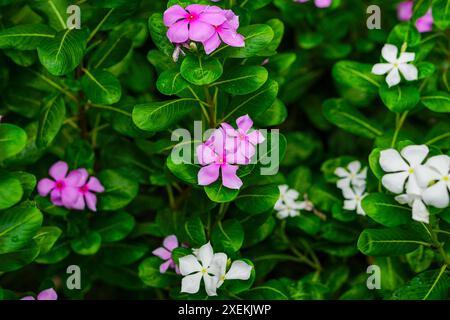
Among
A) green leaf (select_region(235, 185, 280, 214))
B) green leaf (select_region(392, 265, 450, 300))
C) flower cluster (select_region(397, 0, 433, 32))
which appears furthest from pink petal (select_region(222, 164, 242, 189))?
flower cluster (select_region(397, 0, 433, 32))

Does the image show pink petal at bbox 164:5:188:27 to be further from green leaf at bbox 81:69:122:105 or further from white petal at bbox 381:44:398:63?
white petal at bbox 381:44:398:63

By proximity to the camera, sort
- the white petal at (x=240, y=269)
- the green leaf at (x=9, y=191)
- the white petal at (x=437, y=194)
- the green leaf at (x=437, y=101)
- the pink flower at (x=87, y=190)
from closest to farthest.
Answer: the white petal at (x=437, y=194) < the green leaf at (x=9, y=191) < the white petal at (x=240, y=269) < the green leaf at (x=437, y=101) < the pink flower at (x=87, y=190)

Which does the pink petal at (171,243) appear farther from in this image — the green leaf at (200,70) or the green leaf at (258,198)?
the green leaf at (200,70)

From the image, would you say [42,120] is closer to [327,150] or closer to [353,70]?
[353,70]

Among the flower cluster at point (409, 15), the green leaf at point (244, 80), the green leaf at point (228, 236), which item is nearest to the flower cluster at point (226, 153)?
the green leaf at point (244, 80)

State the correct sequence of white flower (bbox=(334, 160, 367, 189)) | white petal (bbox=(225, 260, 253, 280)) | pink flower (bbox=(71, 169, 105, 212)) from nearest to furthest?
white petal (bbox=(225, 260, 253, 280)) < pink flower (bbox=(71, 169, 105, 212)) < white flower (bbox=(334, 160, 367, 189))

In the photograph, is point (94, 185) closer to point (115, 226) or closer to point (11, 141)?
point (115, 226)
